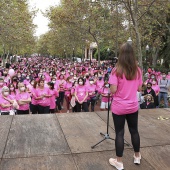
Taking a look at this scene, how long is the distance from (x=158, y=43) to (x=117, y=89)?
21202mm

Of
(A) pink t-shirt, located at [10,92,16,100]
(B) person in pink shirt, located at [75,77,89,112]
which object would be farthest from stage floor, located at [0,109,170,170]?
(B) person in pink shirt, located at [75,77,89,112]

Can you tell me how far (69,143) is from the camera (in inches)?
181

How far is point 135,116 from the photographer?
3570 millimetres

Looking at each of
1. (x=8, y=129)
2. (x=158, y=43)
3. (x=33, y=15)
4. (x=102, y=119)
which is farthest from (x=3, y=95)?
(x=33, y=15)

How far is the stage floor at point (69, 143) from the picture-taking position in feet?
12.4

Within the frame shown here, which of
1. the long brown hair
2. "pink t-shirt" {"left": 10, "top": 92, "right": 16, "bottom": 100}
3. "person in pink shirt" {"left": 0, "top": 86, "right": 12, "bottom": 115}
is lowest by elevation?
"person in pink shirt" {"left": 0, "top": 86, "right": 12, "bottom": 115}

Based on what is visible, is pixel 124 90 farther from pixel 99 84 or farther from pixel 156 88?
pixel 99 84

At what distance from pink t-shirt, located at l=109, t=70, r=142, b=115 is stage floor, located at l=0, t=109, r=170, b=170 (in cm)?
93

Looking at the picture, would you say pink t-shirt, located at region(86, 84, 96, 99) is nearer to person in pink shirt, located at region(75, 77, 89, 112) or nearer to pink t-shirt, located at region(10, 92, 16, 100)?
person in pink shirt, located at region(75, 77, 89, 112)

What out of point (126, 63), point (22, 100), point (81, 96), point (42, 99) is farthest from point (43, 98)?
point (126, 63)

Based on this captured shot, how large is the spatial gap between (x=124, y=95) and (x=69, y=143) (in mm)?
1701

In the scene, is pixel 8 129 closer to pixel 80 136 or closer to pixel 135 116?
pixel 80 136

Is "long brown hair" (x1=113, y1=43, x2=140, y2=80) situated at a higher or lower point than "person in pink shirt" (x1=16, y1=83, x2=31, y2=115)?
higher

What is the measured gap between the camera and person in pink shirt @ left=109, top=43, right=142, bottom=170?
3.35 metres
